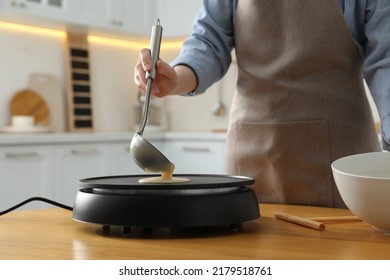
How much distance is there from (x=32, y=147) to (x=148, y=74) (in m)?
2.25

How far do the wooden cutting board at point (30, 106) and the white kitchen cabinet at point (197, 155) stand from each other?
774mm

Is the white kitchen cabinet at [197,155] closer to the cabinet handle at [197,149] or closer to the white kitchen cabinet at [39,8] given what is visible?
the cabinet handle at [197,149]

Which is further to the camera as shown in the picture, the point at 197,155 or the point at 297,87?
the point at 197,155

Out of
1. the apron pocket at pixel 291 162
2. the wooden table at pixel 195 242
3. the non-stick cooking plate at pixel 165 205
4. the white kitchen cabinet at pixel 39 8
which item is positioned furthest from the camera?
the white kitchen cabinet at pixel 39 8

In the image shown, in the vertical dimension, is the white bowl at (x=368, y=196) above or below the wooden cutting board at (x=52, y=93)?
below

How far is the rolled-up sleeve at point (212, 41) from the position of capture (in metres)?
1.38

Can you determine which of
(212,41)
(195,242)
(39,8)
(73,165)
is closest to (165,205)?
(195,242)

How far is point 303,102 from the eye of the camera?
4.53 feet

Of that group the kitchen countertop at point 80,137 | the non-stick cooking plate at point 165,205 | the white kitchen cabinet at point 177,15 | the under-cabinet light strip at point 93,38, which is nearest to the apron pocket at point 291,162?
the non-stick cooking plate at point 165,205

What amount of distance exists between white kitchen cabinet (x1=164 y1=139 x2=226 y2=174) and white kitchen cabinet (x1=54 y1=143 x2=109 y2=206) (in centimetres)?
50

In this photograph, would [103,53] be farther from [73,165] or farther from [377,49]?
[377,49]

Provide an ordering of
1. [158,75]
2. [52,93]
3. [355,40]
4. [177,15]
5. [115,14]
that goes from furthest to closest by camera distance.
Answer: [177,15]
[115,14]
[52,93]
[355,40]
[158,75]

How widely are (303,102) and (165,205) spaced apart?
662mm
